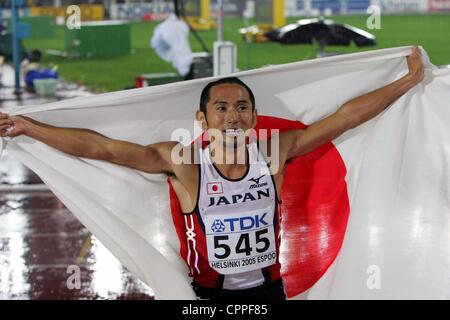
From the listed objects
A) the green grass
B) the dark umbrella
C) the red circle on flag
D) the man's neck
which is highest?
the man's neck

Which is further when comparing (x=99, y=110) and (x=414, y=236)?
(x=414, y=236)

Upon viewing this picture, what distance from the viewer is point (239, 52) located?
24.4 meters

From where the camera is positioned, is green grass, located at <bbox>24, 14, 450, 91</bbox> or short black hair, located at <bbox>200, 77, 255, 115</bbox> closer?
short black hair, located at <bbox>200, 77, 255, 115</bbox>

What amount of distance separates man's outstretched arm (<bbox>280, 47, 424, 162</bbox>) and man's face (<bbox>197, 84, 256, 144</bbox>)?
0.36 meters

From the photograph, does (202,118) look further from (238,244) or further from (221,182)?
(238,244)

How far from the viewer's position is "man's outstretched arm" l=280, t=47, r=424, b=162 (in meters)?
5.05

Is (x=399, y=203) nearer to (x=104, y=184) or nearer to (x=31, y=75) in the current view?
(x=104, y=184)

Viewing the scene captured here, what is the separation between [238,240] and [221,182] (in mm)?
309

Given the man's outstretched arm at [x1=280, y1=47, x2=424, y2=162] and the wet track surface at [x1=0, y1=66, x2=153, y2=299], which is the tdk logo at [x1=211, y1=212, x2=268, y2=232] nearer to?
the man's outstretched arm at [x1=280, y1=47, x2=424, y2=162]

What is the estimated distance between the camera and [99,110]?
4.94m

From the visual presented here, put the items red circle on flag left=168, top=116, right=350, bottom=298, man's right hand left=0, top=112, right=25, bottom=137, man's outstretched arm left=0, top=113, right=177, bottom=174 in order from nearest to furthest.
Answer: man's right hand left=0, top=112, right=25, bottom=137 → man's outstretched arm left=0, top=113, right=177, bottom=174 → red circle on flag left=168, top=116, right=350, bottom=298

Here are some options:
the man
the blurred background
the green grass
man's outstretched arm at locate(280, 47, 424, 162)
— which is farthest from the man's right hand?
the green grass

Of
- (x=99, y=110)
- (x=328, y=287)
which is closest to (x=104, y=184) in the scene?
(x=99, y=110)
